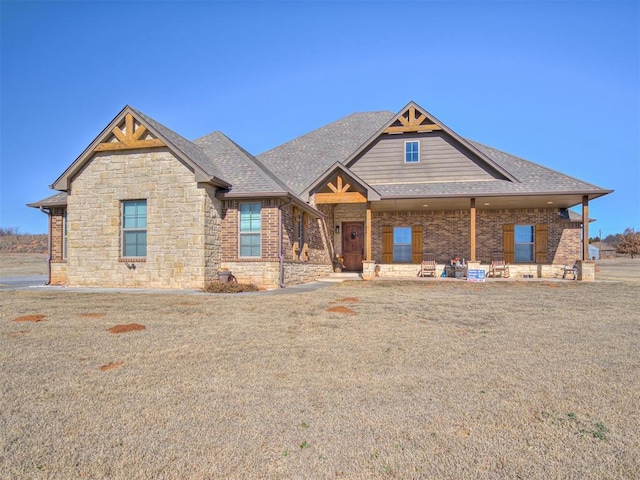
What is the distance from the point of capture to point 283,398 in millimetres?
3898

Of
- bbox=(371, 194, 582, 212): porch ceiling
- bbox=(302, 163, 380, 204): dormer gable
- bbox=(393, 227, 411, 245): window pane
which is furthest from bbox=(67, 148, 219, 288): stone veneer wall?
bbox=(393, 227, 411, 245): window pane

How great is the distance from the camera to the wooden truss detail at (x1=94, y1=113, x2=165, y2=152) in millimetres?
13383

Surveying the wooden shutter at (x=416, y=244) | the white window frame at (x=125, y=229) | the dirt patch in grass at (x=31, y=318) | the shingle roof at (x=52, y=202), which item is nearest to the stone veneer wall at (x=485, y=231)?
the wooden shutter at (x=416, y=244)

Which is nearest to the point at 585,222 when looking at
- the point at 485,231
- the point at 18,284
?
the point at 485,231

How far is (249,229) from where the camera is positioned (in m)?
14.0

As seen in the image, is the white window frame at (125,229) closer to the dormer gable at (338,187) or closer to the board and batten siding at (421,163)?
the dormer gable at (338,187)

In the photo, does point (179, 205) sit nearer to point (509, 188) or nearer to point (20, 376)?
point (20, 376)

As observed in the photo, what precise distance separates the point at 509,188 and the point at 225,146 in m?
12.0

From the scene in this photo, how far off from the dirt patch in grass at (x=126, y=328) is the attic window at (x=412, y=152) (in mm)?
14688

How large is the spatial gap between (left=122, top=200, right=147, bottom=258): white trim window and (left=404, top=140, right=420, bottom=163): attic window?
11578 millimetres

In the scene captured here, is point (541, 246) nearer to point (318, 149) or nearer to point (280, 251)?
point (318, 149)

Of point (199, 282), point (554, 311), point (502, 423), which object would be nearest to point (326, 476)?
point (502, 423)

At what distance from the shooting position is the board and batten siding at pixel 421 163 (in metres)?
18.3

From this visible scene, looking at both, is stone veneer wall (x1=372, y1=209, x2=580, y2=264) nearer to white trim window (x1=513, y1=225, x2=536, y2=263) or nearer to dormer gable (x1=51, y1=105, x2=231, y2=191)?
white trim window (x1=513, y1=225, x2=536, y2=263)
